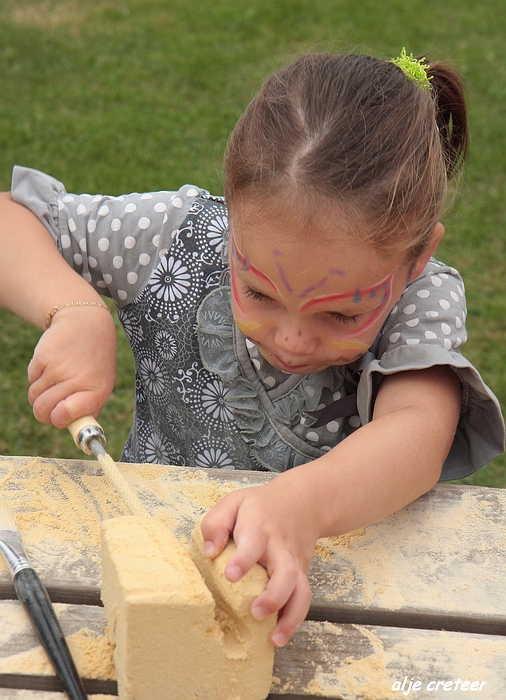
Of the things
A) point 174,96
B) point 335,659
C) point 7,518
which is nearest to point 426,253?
point 335,659

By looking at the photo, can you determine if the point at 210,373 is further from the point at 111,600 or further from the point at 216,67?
the point at 216,67

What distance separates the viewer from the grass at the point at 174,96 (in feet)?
11.2

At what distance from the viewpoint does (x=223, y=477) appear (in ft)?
4.44

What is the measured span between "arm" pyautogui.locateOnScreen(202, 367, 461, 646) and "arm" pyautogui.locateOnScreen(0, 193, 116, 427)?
1.30 feet

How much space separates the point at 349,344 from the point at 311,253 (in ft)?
0.72

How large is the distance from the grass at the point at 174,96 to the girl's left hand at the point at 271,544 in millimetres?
1980

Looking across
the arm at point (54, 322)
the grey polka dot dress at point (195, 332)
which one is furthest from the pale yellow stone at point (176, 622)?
the grey polka dot dress at point (195, 332)

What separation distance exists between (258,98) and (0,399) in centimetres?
207

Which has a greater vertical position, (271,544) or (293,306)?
(293,306)

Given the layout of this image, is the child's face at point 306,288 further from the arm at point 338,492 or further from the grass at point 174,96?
the grass at point 174,96

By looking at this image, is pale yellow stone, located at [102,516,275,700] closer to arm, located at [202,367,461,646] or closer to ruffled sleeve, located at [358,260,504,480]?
arm, located at [202,367,461,646]

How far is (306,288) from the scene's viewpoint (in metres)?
1.27

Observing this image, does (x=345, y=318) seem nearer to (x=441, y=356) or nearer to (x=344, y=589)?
(x=441, y=356)

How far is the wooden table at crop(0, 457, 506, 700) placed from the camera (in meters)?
1.01
